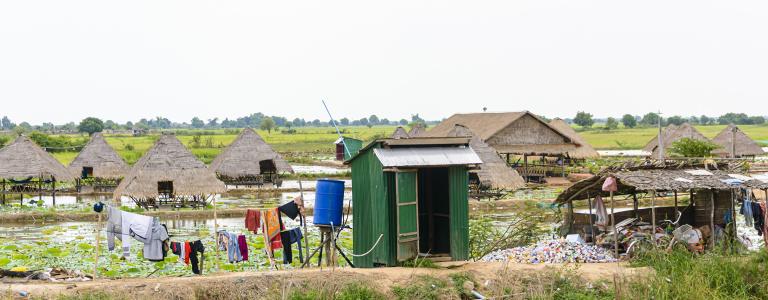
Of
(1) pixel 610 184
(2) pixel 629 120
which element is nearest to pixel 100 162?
(1) pixel 610 184

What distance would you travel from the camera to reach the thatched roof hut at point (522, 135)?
31.9 metres

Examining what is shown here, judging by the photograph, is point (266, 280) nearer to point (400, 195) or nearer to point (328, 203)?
point (328, 203)

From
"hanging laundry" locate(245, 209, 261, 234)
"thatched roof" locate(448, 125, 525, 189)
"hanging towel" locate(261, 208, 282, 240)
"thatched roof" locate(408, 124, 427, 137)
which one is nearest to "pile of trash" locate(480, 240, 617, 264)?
"hanging towel" locate(261, 208, 282, 240)

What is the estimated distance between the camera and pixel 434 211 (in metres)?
13.6

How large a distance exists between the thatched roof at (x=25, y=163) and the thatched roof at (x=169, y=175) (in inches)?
168

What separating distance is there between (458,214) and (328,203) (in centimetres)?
187

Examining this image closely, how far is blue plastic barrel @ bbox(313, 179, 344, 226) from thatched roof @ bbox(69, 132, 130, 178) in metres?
18.9

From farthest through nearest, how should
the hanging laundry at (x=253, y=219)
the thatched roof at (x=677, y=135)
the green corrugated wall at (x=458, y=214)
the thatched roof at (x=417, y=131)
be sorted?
the thatched roof at (x=677, y=135), the thatched roof at (x=417, y=131), the hanging laundry at (x=253, y=219), the green corrugated wall at (x=458, y=214)

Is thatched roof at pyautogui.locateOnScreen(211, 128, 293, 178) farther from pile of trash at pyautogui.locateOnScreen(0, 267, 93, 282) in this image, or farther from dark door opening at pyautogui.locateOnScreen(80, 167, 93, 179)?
pile of trash at pyautogui.locateOnScreen(0, 267, 93, 282)

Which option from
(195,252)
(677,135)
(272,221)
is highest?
(677,135)

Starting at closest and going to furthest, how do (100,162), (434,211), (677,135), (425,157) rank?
(425,157)
(434,211)
(100,162)
(677,135)

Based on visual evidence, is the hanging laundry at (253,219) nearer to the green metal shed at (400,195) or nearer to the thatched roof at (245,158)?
the green metal shed at (400,195)

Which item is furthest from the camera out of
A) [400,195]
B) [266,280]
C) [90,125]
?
[90,125]

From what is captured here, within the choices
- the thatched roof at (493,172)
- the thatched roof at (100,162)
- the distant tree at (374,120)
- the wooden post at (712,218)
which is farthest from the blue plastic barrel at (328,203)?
the distant tree at (374,120)
